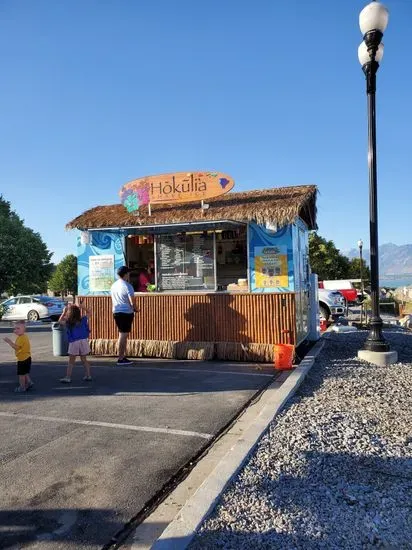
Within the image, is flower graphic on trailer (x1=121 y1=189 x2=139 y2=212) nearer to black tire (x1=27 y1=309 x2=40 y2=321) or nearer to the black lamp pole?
the black lamp pole

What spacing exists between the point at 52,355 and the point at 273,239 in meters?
5.43

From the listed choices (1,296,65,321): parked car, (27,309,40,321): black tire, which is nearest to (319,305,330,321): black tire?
(1,296,65,321): parked car

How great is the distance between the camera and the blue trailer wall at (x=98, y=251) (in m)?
9.90

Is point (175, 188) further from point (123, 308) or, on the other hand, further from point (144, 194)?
point (123, 308)

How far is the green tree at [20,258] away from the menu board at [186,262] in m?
20.9

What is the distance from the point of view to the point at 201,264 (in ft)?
31.4

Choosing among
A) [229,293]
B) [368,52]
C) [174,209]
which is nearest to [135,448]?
[229,293]

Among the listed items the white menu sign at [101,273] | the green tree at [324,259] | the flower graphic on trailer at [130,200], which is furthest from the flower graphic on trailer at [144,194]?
the green tree at [324,259]

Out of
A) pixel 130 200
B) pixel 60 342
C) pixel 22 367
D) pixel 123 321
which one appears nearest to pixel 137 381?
pixel 22 367

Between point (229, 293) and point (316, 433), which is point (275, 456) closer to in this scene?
point (316, 433)

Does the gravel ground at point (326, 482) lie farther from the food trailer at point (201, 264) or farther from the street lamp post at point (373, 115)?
the food trailer at point (201, 264)

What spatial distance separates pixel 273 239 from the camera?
8859mm

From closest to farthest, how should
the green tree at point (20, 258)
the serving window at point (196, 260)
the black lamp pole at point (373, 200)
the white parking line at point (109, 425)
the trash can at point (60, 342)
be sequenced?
the white parking line at point (109, 425) → the black lamp pole at point (373, 200) → the serving window at point (196, 260) → the trash can at point (60, 342) → the green tree at point (20, 258)

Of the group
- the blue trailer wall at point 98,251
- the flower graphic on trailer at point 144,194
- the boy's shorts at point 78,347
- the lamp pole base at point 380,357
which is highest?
the flower graphic on trailer at point 144,194
